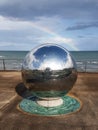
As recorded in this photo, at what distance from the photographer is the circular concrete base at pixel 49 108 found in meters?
9.46

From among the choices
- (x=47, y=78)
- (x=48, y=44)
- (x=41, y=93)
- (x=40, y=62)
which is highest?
(x=48, y=44)

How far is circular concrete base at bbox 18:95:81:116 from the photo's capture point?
9.46 meters

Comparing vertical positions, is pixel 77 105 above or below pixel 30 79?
below

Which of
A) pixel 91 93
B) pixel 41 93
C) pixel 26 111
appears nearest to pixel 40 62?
pixel 41 93

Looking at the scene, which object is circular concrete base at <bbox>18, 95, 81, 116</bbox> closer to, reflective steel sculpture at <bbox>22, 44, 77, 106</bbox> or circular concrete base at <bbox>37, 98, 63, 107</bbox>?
circular concrete base at <bbox>37, 98, 63, 107</bbox>

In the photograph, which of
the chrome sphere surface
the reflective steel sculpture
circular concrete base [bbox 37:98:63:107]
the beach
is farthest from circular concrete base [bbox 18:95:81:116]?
the chrome sphere surface

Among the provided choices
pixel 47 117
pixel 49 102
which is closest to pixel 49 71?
pixel 49 102

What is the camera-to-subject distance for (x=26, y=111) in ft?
31.5

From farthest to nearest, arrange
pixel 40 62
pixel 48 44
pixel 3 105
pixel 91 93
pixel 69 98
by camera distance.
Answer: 1. pixel 91 93
2. pixel 69 98
3. pixel 3 105
4. pixel 48 44
5. pixel 40 62

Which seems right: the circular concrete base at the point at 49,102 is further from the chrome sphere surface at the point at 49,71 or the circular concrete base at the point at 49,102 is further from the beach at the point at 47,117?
the beach at the point at 47,117

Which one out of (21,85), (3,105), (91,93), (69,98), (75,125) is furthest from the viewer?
(21,85)

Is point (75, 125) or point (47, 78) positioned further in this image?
point (47, 78)

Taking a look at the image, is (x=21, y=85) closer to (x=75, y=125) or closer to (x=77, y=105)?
(x=77, y=105)

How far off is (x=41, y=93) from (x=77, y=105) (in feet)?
5.98
